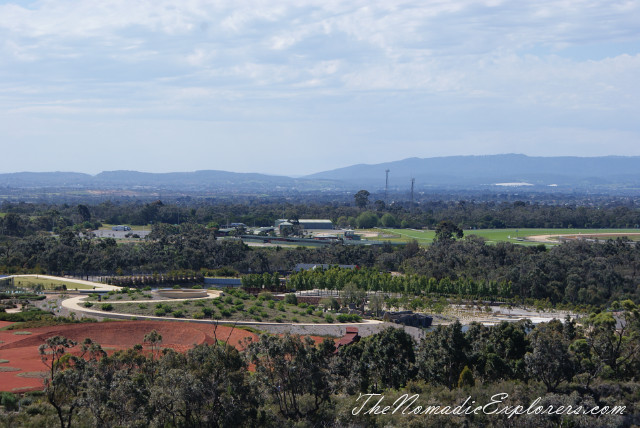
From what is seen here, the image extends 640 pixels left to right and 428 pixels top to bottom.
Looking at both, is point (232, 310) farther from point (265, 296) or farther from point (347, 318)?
point (347, 318)

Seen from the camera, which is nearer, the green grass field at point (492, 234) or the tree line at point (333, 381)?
the tree line at point (333, 381)

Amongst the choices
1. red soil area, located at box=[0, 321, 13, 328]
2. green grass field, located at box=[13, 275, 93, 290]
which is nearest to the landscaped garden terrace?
green grass field, located at box=[13, 275, 93, 290]

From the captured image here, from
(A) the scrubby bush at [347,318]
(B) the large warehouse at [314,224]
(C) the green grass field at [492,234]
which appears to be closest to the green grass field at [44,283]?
(A) the scrubby bush at [347,318]

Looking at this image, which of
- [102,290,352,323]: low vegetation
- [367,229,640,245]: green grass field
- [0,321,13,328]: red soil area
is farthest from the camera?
[367,229,640,245]: green grass field

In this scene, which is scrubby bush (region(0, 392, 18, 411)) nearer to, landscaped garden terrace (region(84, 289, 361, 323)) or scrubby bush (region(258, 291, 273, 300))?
landscaped garden terrace (region(84, 289, 361, 323))

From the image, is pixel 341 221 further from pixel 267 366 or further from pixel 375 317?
pixel 267 366

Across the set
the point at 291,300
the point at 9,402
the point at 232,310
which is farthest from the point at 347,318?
the point at 9,402

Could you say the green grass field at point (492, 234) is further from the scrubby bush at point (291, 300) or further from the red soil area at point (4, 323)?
the red soil area at point (4, 323)
